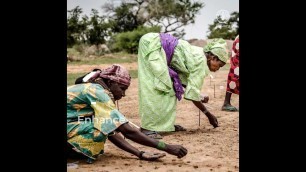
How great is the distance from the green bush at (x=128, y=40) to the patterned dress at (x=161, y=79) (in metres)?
14.5

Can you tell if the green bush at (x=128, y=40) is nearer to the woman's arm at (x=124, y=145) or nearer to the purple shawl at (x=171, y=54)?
the purple shawl at (x=171, y=54)

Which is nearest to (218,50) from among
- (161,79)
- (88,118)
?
(161,79)

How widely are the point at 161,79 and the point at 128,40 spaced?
52.6ft

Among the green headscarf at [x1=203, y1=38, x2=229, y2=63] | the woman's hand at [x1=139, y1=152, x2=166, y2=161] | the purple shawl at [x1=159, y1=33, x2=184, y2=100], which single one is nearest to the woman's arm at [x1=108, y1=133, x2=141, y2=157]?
the woman's hand at [x1=139, y1=152, x2=166, y2=161]

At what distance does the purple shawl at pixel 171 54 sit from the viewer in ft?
A: 17.6

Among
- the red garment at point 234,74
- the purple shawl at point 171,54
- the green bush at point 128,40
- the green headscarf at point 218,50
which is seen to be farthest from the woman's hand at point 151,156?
the green bush at point 128,40

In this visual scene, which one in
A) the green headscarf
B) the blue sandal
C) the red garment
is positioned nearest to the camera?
the blue sandal

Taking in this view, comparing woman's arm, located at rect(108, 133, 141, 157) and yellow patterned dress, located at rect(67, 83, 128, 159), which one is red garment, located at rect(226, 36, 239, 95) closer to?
woman's arm, located at rect(108, 133, 141, 157)

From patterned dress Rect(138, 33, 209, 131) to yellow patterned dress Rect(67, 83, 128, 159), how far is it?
4.20 ft

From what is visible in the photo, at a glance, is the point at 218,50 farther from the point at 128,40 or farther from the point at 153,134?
the point at 128,40

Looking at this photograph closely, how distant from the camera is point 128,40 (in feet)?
69.2

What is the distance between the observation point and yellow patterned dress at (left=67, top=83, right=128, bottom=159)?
12.6 feet
